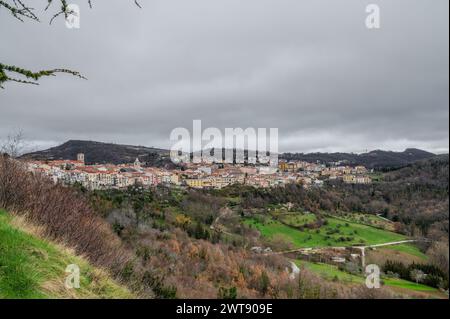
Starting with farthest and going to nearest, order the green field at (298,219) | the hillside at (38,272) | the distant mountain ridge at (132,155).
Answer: the green field at (298,219) → the distant mountain ridge at (132,155) → the hillside at (38,272)

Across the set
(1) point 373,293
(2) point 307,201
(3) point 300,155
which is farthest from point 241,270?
(3) point 300,155

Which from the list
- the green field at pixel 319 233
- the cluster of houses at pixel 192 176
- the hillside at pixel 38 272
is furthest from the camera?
the cluster of houses at pixel 192 176

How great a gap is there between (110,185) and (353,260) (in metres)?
31.6

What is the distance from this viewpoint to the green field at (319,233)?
36.7m

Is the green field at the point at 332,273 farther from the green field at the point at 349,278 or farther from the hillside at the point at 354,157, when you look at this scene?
the hillside at the point at 354,157

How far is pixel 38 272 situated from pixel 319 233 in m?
42.5

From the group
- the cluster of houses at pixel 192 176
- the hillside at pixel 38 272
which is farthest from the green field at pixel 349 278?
the cluster of houses at pixel 192 176

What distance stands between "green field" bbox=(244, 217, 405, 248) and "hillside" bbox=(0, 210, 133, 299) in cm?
3351

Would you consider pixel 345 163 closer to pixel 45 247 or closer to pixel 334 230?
pixel 334 230

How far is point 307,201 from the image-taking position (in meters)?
52.8

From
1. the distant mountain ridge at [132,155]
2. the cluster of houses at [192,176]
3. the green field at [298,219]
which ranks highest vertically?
the distant mountain ridge at [132,155]

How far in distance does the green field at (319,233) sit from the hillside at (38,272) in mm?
33514

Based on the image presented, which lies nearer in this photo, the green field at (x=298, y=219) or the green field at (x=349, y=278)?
the green field at (x=349, y=278)

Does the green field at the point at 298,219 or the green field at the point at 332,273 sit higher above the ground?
the green field at the point at 298,219
